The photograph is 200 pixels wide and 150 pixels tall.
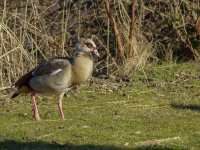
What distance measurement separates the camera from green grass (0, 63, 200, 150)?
905cm

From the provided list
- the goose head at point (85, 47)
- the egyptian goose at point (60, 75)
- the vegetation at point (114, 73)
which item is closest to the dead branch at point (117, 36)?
the vegetation at point (114, 73)

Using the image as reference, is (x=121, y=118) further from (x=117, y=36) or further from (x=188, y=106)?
(x=117, y=36)

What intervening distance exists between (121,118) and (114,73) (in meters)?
4.21

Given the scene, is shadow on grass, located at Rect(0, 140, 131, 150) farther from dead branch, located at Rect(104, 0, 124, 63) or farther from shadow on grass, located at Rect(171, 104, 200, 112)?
dead branch, located at Rect(104, 0, 124, 63)

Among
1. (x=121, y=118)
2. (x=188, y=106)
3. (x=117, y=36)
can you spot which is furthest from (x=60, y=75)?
(x=117, y=36)

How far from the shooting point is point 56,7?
59.1 feet

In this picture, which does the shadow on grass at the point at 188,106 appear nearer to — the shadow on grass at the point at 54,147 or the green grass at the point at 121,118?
the green grass at the point at 121,118

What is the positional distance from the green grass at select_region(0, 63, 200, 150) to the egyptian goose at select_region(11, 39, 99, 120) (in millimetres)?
418

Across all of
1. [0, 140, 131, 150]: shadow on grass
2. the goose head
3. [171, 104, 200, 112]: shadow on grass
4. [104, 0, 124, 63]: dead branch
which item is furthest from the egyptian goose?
[104, 0, 124, 63]: dead branch

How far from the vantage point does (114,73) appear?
49.5ft

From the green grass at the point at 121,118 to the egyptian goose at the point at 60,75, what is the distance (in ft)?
1.37

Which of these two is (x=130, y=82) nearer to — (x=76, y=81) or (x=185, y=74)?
(x=185, y=74)

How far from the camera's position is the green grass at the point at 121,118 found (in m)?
9.05

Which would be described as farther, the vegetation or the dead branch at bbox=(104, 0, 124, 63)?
the dead branch at bbox=(104, 0, 124, 63)
